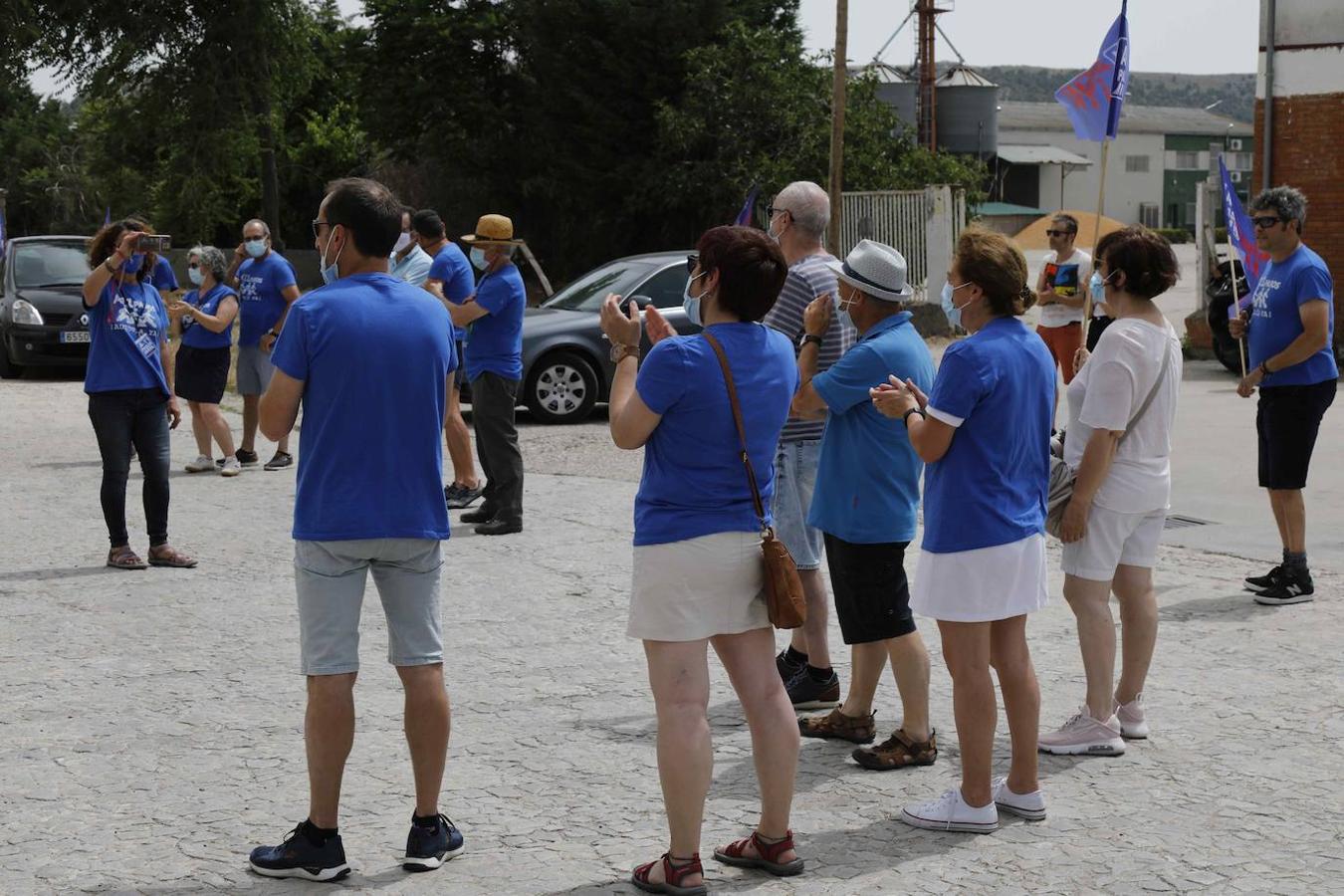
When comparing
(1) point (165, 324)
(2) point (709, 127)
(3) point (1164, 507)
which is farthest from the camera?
(2) point (709, 127)

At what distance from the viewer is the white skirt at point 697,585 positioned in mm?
4184

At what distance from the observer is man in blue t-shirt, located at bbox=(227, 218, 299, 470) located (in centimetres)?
1226

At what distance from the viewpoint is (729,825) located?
4.79 m

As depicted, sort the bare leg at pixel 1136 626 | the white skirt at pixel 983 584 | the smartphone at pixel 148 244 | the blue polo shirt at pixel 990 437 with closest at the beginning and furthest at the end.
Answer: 1. the blue polo shirt at pixel 990 437
2. the white skirt at pixel 983 584
3. the bare leg at pixel 1136 626
4. the smartphone at pixel 148 244

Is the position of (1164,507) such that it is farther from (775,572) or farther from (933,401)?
(775,572)

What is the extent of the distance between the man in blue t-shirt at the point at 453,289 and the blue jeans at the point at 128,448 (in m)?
1.75

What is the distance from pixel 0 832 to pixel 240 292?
824cm

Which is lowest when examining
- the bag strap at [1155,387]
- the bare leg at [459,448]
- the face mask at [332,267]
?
the bare leg at [459,448]

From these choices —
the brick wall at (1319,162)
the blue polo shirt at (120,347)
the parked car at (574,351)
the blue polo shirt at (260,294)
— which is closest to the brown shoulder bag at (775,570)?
the blue polo shirt at (120,347)

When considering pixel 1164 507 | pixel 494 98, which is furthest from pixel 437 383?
pixel 494 98

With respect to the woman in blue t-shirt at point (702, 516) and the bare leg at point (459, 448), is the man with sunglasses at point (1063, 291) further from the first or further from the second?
the woman in blue t-shirt at point (702, 516)

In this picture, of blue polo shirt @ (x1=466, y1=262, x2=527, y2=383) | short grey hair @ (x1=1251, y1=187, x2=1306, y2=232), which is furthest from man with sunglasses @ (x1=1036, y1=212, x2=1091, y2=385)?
blue polo shirt @ (x1=466, y1=262, x2=527, y2=383)

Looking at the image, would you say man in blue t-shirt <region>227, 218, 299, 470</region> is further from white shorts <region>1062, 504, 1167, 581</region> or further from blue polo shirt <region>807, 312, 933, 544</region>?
white shorts <region>1062, 504, 1167, 581</region>

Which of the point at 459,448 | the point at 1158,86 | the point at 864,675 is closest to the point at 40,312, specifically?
the point at 459,448
